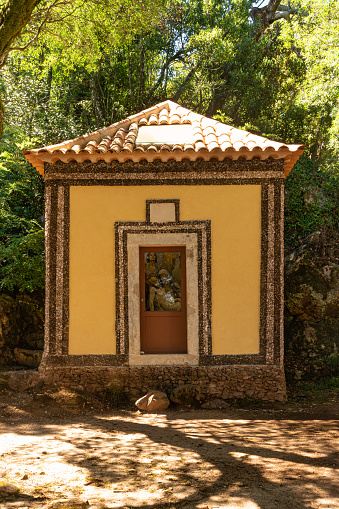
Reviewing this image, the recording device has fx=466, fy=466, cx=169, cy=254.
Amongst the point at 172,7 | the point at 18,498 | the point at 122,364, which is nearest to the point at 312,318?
the point at 122,364

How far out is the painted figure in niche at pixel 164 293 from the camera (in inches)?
311

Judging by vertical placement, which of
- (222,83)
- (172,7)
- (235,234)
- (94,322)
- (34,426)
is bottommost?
(34,426)

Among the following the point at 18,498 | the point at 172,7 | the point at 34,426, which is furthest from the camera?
the point at 172,7

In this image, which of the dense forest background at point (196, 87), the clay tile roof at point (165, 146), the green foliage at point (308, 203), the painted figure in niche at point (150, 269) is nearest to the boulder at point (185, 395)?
the painted figure in niche at point (150, 269)

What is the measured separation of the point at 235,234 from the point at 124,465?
408cm

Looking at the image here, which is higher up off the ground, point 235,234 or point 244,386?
point 235,234

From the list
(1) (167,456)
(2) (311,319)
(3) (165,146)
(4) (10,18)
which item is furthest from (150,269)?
(4) (10,18)

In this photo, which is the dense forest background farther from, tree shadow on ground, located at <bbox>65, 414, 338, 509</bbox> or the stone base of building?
tree shadow on ground, located at <bbox>65, 414, 338, 509</bbox>

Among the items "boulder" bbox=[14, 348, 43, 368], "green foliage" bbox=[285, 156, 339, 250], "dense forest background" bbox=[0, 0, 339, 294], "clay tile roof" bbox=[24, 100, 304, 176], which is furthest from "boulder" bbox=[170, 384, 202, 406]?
"green foliage" bbox=[285, 156, 339, 250]

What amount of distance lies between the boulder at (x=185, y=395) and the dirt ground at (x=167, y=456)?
0.17 m

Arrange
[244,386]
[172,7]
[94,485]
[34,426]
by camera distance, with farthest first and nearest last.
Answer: [172,7]
[244,386]
[34,426]
[94,485]

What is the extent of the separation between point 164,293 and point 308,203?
6204 mm

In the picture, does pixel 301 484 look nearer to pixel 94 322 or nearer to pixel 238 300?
pixel 238 300

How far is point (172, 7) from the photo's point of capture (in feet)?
48.4
